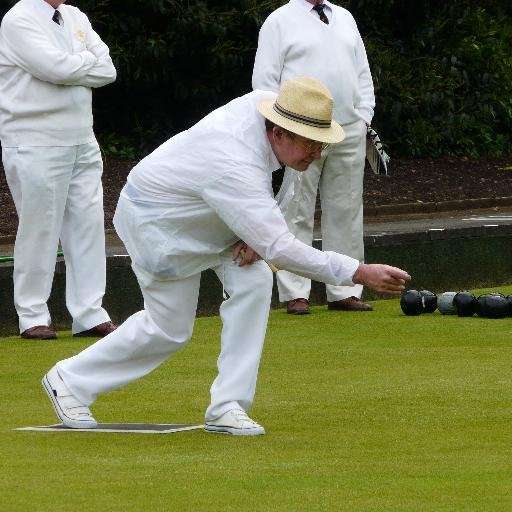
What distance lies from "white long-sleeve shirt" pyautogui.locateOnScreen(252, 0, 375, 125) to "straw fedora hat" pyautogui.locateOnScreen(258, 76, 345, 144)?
3.54 meters

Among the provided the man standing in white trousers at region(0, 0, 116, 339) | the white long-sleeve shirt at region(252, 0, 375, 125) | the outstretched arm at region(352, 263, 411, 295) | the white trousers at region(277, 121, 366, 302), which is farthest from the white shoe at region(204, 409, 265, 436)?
the white trousers at region(277, 121, 366, 302)

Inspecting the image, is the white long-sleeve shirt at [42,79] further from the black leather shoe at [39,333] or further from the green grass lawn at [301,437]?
the green grass lawn at [301,437]

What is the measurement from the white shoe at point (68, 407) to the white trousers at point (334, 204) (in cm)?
373

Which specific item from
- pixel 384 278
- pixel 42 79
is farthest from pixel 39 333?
pixel 384 278

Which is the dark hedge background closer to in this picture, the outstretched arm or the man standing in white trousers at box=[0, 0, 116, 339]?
the man standing in white trousers at box=[0, 0, 116, 339]

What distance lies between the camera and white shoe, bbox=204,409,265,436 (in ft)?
20.4

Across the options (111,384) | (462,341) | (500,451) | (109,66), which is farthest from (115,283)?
(500,451)

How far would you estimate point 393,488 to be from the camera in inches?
205

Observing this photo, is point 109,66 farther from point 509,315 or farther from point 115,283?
point 509,315

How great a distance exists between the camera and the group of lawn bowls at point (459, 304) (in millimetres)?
9758

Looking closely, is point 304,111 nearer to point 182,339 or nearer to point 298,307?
point 182,339

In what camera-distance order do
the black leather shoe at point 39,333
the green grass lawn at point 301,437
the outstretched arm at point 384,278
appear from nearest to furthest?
the green grass lawn at point 301,437 < the outstretched arm at point 384,278 < the black leather shoe at point 39,333

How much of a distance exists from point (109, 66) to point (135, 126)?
11672 mm

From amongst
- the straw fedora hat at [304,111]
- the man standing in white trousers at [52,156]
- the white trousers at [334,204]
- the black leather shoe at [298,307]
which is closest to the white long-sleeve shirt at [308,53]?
the white trousers at [334,204]
